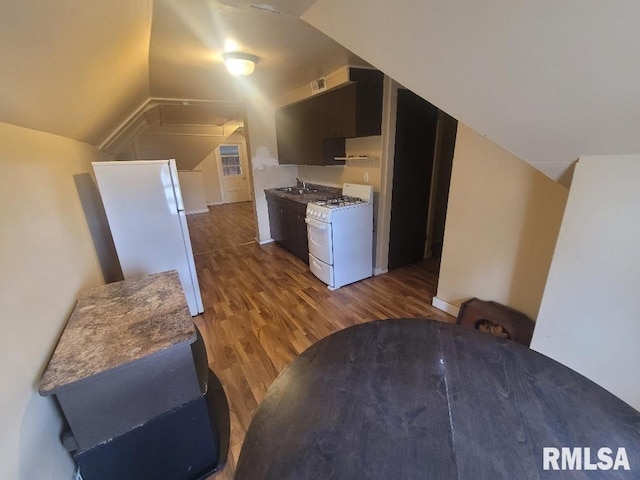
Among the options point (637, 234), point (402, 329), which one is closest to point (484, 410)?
point (402, 329)

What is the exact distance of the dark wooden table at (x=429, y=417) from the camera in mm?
646

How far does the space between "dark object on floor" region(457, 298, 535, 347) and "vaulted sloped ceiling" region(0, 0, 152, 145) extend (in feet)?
9.15

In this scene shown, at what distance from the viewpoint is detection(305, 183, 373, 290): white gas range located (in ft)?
9.25

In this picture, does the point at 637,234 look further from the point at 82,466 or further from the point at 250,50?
the point at 250,50

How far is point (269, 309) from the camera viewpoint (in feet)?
8.94

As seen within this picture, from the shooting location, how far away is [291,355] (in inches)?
81.9

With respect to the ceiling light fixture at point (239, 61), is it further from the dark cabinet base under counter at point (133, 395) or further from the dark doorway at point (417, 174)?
the dark cabinet base under counter at point (133, 395)

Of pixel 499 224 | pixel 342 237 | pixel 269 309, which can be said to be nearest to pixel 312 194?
pixel 342 237

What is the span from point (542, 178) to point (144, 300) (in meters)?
2.58

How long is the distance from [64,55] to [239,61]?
136cm

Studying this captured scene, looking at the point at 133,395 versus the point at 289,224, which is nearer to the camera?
the point at 133,395

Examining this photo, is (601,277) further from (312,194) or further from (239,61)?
(312,194)

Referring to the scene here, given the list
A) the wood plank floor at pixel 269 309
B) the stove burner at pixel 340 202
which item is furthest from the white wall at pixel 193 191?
the stove burner at pixel 340 202

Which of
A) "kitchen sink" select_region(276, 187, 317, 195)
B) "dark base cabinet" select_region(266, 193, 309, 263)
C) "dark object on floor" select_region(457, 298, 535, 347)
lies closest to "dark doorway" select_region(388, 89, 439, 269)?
"dark base cabinet" select_region(266, 193, 309, 263)
